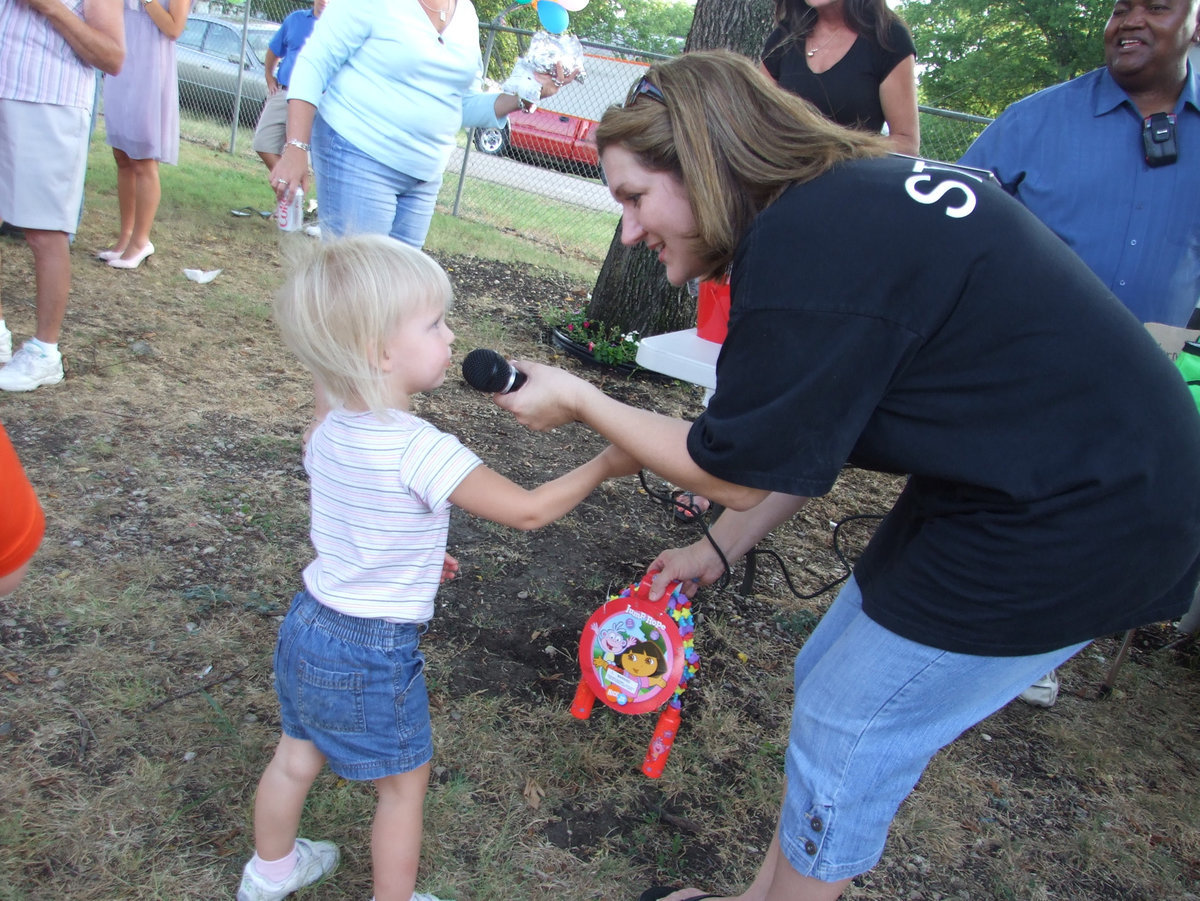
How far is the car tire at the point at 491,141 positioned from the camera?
10.7 meters

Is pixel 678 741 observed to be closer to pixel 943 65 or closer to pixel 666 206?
pixel 666 206

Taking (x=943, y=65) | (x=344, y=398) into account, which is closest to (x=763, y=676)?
(x=344, y=398)

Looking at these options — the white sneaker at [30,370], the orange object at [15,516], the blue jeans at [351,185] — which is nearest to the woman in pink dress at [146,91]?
the white sneaker at [30,370]

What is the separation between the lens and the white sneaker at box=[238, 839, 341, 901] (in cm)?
176

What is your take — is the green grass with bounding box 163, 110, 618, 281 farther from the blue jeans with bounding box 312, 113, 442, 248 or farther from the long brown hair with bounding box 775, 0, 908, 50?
the long brown hair with bounding box 775, 0, 908, 50

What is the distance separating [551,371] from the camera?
5.23ft

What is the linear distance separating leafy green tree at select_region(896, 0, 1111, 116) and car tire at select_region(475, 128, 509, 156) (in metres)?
14.7

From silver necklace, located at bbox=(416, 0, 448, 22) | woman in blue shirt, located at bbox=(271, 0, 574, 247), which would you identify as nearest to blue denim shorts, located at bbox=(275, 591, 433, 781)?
woman in blue shirt, located at bbox=(271, 0, 574, 247)

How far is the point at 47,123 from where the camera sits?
3.38 m

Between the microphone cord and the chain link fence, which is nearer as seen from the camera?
the microphone cord

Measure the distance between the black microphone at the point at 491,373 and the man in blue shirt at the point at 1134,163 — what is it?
6.16 ft

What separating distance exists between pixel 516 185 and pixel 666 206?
380 inches

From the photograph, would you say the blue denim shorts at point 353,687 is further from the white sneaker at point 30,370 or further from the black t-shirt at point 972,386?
the white sneaker at point 30,370

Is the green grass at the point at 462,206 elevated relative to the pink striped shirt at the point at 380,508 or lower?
lower
